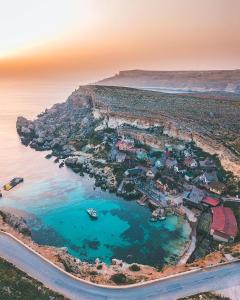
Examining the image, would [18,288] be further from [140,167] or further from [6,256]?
[140,167]

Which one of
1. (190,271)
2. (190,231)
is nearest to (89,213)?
(190,231)

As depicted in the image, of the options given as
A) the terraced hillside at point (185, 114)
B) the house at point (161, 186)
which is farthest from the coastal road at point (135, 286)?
the terraced hillside at point (185, 114)

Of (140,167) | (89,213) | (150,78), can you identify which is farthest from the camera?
(150,78)

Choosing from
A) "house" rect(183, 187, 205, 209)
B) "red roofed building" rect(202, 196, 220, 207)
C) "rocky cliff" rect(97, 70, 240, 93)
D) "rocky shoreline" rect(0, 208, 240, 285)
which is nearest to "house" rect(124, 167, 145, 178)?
"house" rect(183, 187, 205, 209)

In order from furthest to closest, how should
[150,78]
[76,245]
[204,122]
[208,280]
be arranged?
[150,78] → [204,122] → [76,245] → [208,280]

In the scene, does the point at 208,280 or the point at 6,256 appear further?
the point at 6,256

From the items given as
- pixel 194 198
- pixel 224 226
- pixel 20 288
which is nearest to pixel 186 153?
pixel 194 198
